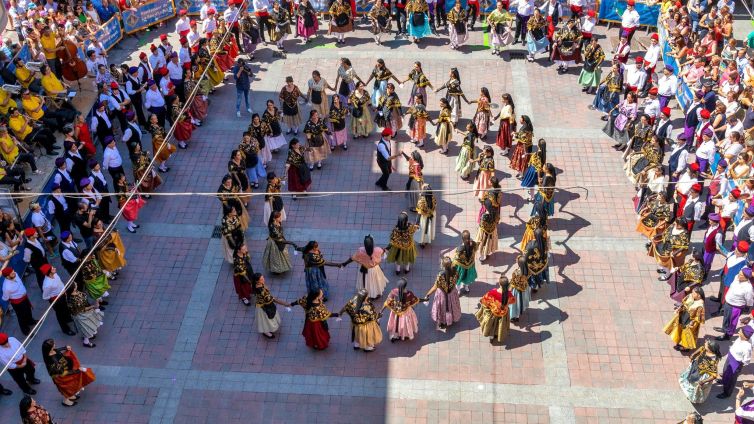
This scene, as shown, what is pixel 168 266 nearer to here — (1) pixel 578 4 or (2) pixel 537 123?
(2) pixel 537 123

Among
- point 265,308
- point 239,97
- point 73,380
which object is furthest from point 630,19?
point 73,380

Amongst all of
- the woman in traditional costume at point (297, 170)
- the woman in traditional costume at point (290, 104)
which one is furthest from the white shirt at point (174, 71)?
the woman in traditional costume at point (297, 170)

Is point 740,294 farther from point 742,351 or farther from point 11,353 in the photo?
point 11,353

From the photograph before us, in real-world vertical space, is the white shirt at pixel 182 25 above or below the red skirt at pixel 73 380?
above

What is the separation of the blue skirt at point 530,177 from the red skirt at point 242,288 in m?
6.57

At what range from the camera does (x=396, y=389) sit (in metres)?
14.3

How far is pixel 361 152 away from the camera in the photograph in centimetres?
2053

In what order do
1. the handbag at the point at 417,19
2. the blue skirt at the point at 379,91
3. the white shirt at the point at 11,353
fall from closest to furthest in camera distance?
the white shirt at the point at 11,353, the blue skirt at the point at 379,91, the handbag at the point at 417,19

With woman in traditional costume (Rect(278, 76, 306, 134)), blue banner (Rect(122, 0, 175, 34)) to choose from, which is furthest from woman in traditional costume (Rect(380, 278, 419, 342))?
blue banner (Rect(122, 0, 175, 34))

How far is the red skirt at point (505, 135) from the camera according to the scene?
770 inches

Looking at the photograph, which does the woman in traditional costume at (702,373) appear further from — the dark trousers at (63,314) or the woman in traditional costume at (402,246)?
the dark trousers at (63,314)

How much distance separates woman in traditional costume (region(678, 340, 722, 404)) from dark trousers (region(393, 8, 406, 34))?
1525 cm

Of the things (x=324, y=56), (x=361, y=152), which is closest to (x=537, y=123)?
(x=361, y=152)

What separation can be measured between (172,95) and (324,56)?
5724 mm
